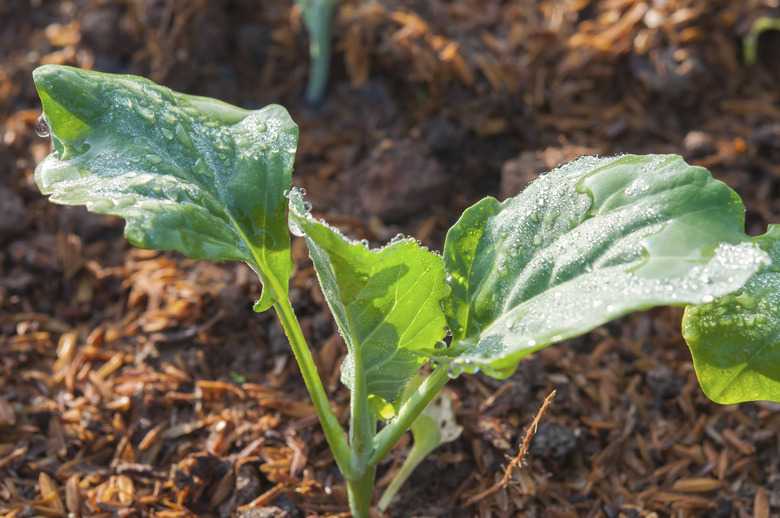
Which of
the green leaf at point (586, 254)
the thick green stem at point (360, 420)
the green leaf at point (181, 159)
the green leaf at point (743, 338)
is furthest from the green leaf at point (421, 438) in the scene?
the green leaf at point (743, 338)

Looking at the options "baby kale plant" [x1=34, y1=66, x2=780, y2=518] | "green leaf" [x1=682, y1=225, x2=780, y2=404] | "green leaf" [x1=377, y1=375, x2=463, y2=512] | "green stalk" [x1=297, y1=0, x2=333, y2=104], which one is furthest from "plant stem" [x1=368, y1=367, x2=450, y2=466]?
"green stalk" [x1=297, y1=0, x2=333, y2=104]

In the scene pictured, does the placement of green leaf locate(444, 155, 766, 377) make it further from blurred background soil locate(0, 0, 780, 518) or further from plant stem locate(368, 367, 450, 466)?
blurred background soil locate(0, 0, 780, 518)

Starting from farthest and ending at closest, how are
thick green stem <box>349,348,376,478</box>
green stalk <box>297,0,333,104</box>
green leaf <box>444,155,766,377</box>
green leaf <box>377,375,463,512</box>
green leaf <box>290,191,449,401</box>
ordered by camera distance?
green stalk <box>297,0,333,104</box>
green leaf <box>377,375,463,512</box>
thick green stem <box>349,348,376,478</box>
green leaf <box>290,191,449,401</box>
green leaf <box>444,155,766,377</box>

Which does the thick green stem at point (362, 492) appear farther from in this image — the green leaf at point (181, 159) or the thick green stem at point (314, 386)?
the green leaf at point (181, 159)

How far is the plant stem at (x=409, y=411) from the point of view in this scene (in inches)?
42.4

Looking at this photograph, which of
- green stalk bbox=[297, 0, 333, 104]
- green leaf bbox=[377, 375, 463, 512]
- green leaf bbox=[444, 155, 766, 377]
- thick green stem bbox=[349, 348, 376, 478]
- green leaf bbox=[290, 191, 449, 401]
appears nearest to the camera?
green leaf bbox=[444, 155, 766, 377]

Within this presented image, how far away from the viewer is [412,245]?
1027mm

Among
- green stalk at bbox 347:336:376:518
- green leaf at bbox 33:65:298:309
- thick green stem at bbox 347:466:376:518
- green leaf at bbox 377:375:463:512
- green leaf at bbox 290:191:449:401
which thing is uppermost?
green leaf at bbox 33:65:298:309

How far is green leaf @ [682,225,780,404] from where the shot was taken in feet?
3.44

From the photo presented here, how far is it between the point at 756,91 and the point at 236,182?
6.19 ft

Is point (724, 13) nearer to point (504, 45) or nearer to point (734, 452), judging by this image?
point (504, 45)

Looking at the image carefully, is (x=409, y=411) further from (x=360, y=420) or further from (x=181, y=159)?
(x=181, y=159)

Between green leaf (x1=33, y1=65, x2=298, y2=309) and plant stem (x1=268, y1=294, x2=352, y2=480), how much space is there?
5 centimetres

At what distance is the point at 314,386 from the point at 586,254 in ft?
1.74
